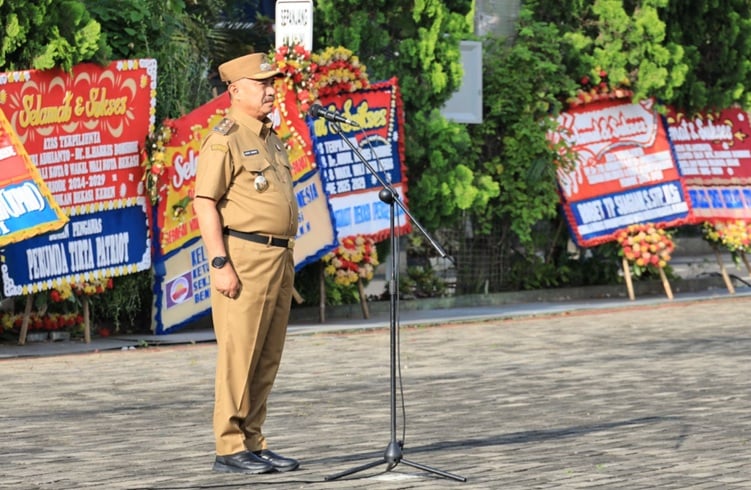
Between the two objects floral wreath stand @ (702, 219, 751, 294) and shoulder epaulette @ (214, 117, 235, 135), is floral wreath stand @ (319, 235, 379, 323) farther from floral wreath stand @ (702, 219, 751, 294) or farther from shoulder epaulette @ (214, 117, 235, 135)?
shoulder epaulette @ (214, 117, 235, 135)

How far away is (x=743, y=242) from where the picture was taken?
70.0 feet

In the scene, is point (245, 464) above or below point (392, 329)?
below

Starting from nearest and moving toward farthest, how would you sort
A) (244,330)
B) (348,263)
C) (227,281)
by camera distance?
(227,281)
(244,330)
(348,263)

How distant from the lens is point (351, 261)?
17781 mm

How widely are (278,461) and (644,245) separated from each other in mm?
13196

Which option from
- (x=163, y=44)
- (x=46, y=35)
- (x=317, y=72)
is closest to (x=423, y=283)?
(x=317, y=72)

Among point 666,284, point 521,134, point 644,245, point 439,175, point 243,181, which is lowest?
point 666,284

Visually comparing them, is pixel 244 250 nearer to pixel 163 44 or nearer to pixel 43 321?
pixel 43 321

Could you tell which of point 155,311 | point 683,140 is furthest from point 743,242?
point 155,311

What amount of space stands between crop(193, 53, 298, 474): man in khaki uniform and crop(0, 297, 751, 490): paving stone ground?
0.35 metres

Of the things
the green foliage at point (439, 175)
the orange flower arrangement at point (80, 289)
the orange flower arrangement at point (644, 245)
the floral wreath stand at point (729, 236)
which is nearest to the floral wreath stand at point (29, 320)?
the orange flower arrangement at point (80, 289)

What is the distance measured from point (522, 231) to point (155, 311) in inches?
243

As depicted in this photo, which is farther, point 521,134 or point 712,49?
point 712,49

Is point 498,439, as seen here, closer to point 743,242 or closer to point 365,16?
point 365,16
